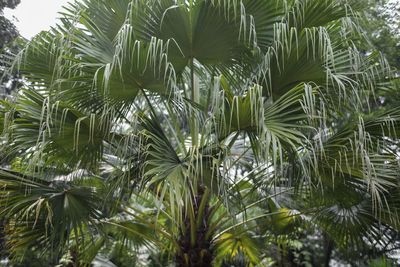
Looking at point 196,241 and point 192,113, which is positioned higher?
point 192,113

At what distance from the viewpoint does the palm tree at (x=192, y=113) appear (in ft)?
9.02

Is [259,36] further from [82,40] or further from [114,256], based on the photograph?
[114,256]

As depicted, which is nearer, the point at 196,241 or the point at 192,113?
the point at 192,113

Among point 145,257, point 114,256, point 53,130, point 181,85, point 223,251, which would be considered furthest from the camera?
point 145,257

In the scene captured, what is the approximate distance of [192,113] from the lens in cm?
323

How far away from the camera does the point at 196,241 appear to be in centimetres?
340

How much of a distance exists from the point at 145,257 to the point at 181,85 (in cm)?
497

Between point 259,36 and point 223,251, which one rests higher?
point 259,36

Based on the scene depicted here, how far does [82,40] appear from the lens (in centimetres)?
311

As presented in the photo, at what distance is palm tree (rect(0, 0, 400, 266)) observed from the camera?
2.75 metres

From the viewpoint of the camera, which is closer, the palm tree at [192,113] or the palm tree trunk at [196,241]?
the palm tree at [192,113]

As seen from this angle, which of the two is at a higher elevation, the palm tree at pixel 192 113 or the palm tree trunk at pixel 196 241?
the palm tree at pixel 192 113

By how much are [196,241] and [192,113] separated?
105 cm

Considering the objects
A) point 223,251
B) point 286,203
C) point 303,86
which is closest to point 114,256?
point 223,251
